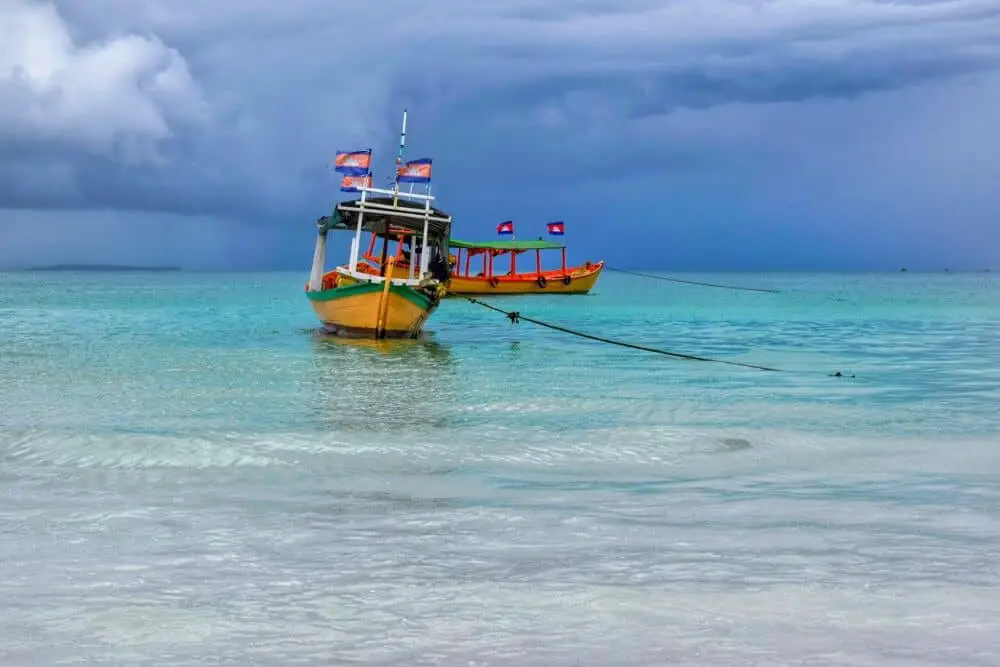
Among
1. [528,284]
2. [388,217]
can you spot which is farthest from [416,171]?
[528,284]

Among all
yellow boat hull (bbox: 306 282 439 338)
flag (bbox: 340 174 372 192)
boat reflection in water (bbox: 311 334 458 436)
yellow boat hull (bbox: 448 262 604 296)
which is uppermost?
flag (bbox: 340 174 372 192)

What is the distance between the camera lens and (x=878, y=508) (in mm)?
7688

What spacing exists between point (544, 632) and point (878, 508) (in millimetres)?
3869

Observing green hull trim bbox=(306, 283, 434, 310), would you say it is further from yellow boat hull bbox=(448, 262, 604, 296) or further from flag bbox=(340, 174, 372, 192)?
yellow boat hull bbox=(448, 262, 604, 296)

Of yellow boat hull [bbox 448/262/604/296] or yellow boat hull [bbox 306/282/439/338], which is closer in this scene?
yellow boat hull [bbox 306/282/439/338]

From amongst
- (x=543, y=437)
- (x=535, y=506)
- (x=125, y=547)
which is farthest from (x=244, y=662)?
(x=543, y=437)

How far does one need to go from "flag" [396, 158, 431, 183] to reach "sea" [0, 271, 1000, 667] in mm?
8688

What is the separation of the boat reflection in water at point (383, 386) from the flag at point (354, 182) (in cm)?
380

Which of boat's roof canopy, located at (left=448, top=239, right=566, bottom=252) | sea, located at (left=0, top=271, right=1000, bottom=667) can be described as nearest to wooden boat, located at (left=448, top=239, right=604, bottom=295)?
boat's roof canopy, located at (left=448, top=239, right=566, bottom=252)

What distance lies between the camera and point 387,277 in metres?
24.3

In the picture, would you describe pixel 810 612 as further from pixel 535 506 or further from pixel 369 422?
pixel 369 422

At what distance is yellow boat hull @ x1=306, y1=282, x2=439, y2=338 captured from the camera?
24750 millimetres

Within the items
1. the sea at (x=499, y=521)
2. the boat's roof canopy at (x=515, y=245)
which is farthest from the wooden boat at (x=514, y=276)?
the sea at (x=499, y=521)

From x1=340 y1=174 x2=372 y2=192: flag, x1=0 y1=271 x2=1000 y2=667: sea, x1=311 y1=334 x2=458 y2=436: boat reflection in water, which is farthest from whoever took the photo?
x1=340 y1=174 x2=372 y2=192: flag
